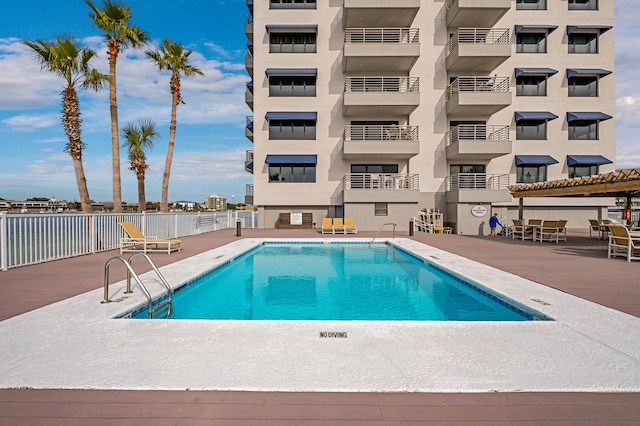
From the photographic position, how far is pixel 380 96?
23.7m

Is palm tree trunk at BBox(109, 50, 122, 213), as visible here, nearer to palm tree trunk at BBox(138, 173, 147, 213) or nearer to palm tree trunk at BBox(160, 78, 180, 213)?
palm tree trunk at BBox(160, 78, 180, 213)

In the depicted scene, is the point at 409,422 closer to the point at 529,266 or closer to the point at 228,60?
the point at 529,266

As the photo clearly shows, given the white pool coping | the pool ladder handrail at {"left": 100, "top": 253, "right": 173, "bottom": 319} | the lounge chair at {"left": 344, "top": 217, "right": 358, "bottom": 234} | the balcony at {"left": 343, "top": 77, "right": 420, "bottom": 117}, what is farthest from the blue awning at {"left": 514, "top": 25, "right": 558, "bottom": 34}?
the pool ladder handrail at {"left": 100, "top": 253, "right": 173, "bottom": 319}

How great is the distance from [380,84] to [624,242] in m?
18.5

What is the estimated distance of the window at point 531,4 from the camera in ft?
86.7

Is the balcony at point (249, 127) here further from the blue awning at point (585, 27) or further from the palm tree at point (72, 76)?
the blue awning at point (585, 27)

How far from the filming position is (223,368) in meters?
3.30

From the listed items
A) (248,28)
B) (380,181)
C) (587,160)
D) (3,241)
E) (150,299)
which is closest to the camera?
(150,299)

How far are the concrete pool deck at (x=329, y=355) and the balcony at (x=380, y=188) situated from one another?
1795 centimetres

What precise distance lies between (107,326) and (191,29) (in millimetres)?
29732

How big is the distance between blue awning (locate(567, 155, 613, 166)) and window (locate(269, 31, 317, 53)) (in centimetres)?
2068

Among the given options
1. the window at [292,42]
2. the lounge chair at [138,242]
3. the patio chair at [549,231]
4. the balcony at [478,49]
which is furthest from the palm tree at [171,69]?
the patio chair at [549,231]

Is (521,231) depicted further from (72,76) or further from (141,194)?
(141,194)

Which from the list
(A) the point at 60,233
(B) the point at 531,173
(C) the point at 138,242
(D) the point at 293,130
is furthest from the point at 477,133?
(A) the point at 60,233
